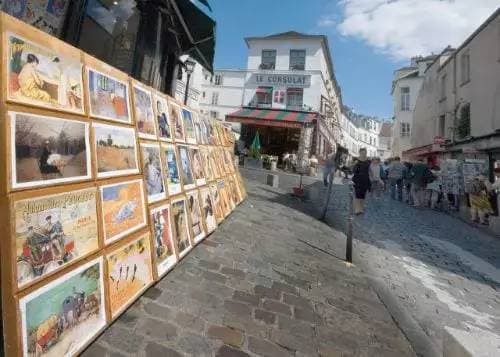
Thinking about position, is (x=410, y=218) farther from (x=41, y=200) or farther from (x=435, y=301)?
(x=41, y=200)

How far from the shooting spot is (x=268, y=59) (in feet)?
83.6

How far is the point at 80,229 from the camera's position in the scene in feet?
6.35

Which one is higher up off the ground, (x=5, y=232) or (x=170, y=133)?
(x=170, y=133)

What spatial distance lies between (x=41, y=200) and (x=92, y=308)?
843mm

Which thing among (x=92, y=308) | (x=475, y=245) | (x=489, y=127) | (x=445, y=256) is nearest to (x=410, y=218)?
(x=475, y=245)

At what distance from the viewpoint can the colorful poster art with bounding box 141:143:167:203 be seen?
286 centimetres

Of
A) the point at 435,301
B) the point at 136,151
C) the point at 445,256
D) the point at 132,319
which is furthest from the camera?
the point at 445,256

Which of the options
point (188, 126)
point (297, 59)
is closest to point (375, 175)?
point (188, 126)

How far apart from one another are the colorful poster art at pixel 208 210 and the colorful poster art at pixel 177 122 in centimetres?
93

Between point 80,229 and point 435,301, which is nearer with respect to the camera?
point 80,229

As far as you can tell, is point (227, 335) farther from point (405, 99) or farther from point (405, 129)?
point (405, 99)

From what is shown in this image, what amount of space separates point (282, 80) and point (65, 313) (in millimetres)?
25129

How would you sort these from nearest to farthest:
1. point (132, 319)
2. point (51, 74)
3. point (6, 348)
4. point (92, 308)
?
point (6, 348) → point (51, 74) → point (92, 308) → point (132, 319)

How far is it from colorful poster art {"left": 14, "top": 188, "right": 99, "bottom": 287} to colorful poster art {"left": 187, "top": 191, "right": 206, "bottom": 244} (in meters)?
1.81
